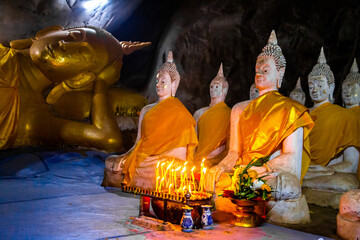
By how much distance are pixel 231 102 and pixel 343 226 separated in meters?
6.74

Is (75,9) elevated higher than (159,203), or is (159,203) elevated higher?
(75,9)

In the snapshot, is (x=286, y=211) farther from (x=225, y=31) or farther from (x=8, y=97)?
(x=225, y=31)

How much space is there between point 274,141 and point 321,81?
200 cm

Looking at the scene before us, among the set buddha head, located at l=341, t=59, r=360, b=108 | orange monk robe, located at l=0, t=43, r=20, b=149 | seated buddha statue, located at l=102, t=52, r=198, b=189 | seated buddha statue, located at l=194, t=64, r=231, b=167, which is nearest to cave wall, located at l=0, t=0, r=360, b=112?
orange monk robe, located at l=0, t=43, r=20, b=149

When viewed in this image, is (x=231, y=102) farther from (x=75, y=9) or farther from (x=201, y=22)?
(x=75, y=9)

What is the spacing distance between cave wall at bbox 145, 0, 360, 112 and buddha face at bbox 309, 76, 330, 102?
11.7ft

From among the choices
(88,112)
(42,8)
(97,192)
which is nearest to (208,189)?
(97,192)

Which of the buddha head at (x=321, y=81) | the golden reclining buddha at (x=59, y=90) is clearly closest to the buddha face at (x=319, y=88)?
the buddha head at (x=321, y=81)

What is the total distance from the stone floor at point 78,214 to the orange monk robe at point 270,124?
33.3 inches

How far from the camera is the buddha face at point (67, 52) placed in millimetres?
8023

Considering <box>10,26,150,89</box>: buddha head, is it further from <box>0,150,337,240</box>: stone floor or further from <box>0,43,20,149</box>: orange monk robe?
<box>0,150,337,240</box>: stone floor

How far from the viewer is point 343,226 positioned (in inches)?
127

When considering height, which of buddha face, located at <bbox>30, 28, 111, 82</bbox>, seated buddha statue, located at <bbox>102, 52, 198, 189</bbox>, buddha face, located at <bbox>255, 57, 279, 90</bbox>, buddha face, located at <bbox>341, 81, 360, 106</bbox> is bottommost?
seated buddha statue, located at <bbox>102, 52, 198, 189</bbox>

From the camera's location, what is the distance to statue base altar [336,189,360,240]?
10.1ft
